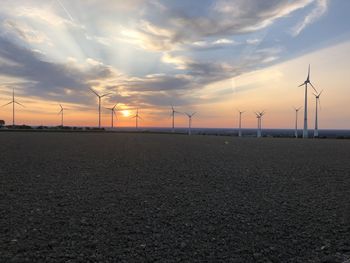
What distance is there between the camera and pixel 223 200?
29.1ft

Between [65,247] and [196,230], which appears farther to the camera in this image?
[196,230]

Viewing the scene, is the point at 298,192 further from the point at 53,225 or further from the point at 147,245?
the point at 53,225

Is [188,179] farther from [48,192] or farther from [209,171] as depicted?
[48,192]

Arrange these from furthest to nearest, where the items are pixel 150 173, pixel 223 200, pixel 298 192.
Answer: pixel 150 173 → pixel 298 192 → pixel 223 200

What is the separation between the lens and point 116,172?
43.9 ft

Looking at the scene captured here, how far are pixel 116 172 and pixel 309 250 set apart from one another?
9131mm

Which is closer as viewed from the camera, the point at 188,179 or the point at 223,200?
the point at 223,200

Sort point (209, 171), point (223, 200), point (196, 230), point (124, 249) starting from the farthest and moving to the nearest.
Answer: point (209, 171) < point (223, 200) < point (196, 230) < point (124, 249)

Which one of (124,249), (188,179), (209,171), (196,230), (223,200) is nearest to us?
(124,249)

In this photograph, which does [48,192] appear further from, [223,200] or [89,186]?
[223,200]

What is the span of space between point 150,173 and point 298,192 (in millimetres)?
5654

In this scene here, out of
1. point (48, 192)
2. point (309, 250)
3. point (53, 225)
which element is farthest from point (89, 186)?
point (309, 250)

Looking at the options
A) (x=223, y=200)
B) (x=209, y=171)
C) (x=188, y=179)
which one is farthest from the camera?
(x=209, y=171)

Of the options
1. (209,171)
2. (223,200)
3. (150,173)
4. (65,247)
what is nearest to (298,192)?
(223,200)
